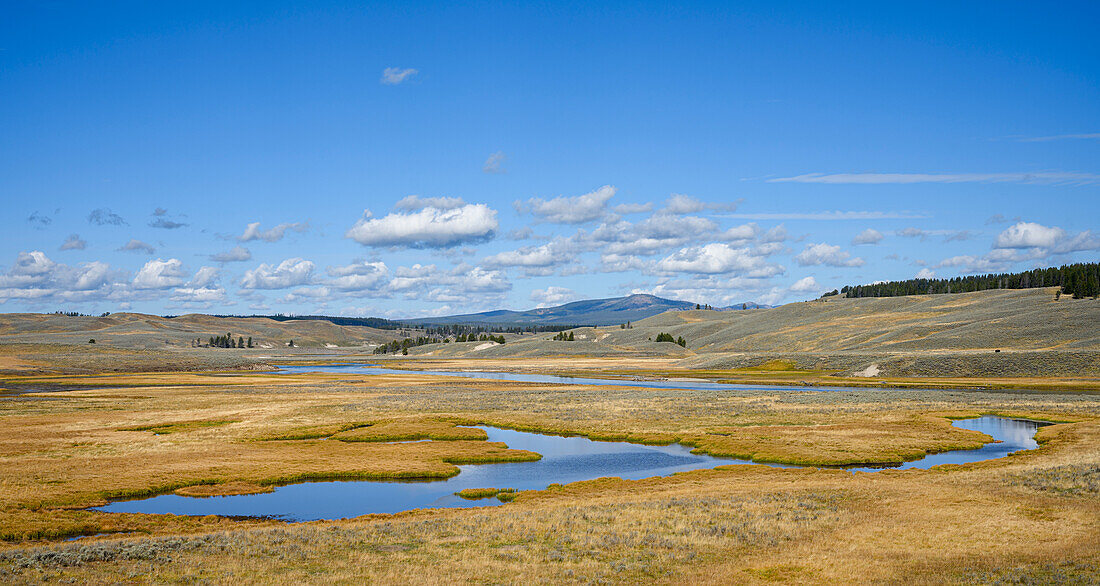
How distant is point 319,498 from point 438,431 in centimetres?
2128

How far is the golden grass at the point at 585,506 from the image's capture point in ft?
67.4

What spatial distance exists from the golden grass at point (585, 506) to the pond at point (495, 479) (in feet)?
5.23

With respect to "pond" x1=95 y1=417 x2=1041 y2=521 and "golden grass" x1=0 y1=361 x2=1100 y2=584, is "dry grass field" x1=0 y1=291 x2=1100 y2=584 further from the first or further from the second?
"pond" x1=95 y1=417 x2=1041 y2=521

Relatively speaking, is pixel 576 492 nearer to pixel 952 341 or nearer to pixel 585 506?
pixel 585 506

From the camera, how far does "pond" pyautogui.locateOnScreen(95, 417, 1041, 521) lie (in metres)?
31.6

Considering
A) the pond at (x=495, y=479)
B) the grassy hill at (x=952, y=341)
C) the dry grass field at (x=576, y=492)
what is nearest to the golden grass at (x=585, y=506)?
the dry grass field at (x=576, y=492)

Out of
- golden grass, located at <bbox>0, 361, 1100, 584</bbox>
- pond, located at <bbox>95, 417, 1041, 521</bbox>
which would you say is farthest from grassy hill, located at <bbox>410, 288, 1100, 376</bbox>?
pond, located at <bbox>95, 417, 1041, 521</bbox>

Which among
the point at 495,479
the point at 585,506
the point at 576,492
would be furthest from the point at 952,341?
the point at 585,506

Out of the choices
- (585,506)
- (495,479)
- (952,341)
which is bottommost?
(495,479)

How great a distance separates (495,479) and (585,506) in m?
9.91

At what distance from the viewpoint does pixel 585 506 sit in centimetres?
2930

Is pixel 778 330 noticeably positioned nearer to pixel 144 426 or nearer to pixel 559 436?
pixel 559 436

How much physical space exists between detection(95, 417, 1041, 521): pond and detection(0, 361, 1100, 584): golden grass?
1593 mm

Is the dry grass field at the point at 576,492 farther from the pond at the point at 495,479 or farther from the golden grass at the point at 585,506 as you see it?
the pond at the point at 495,479
